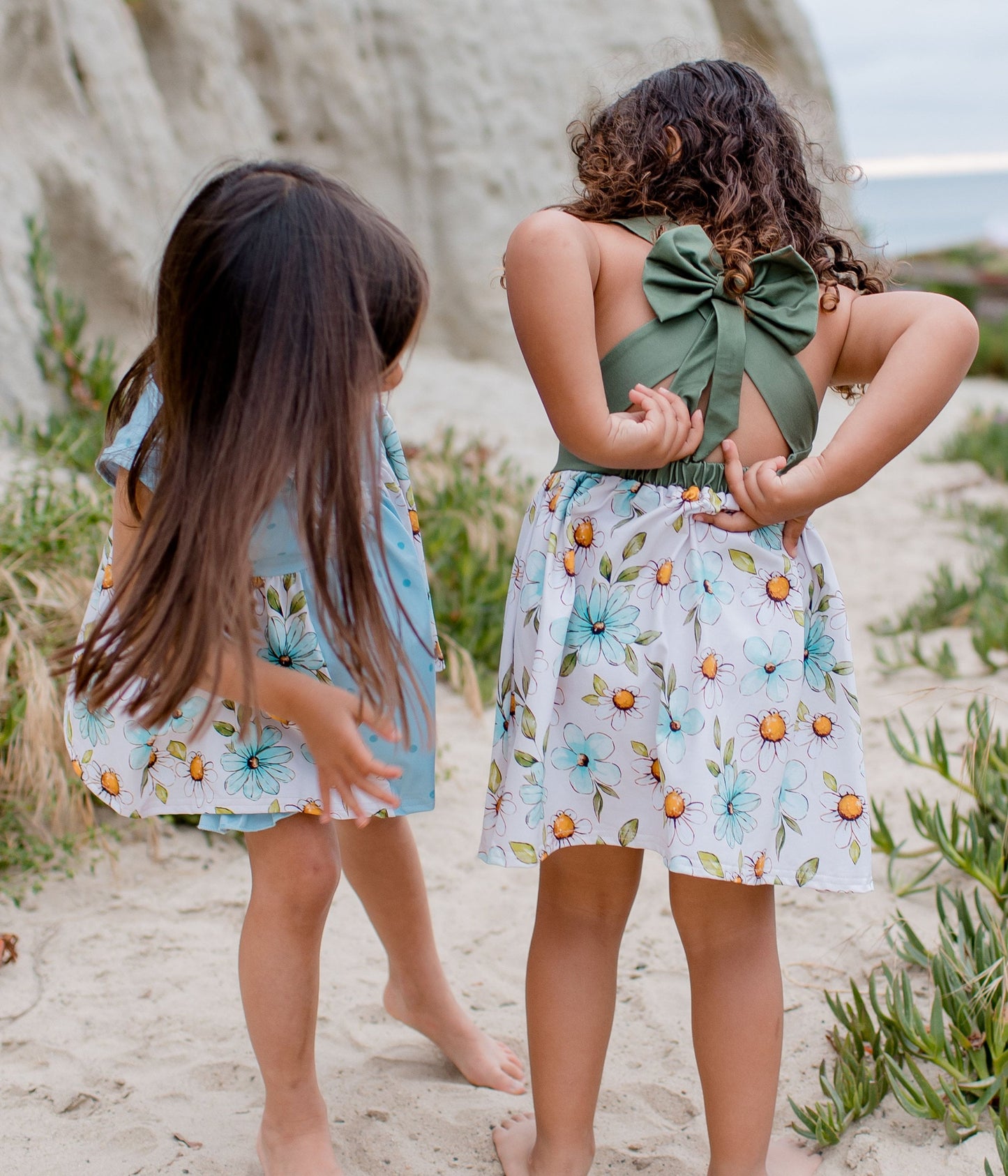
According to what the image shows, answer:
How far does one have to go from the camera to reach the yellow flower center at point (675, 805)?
4.16 feet

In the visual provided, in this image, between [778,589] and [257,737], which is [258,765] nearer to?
[257,737]

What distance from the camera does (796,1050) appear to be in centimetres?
184

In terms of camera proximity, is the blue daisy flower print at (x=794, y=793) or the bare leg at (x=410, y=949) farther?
the bare leg at (x=410, y=949)

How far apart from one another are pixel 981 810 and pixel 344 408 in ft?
5.21

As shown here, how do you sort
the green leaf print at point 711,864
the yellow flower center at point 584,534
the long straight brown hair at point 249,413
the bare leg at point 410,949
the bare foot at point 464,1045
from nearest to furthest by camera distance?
1. the long straight brown hair at point 249,413
2. the green leaf print at point 711,864
3. the yellow flower center at point 584,534
4. the bare leg at point 410,949
5. the bare foot at point 464,1045

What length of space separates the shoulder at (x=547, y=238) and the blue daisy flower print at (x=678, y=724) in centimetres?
52

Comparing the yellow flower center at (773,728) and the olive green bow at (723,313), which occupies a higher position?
the olive green bow at (723,313)

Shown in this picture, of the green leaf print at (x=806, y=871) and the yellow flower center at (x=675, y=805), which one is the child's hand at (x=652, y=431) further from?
the green leaf print at (x=806, y=871)

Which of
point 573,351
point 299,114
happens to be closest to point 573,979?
point 573,351

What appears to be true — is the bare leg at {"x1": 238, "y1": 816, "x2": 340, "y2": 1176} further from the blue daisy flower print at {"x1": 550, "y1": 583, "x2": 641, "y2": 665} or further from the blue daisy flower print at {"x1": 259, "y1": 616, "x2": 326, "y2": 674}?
the blue daisy flower print at {"x1": 550, "y1": 583, "x2": 641, "y2": 665}

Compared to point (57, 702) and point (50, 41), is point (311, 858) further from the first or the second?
point (50, 41)

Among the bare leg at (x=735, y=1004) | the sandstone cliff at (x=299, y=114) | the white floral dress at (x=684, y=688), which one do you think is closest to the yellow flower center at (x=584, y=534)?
the white floral dress at (x=684, y=688)

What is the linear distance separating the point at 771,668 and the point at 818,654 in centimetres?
12

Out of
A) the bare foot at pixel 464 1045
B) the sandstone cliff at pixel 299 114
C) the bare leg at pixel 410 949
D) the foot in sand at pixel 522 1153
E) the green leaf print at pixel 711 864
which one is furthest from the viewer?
the sandstone cliff at pixel 299 114
